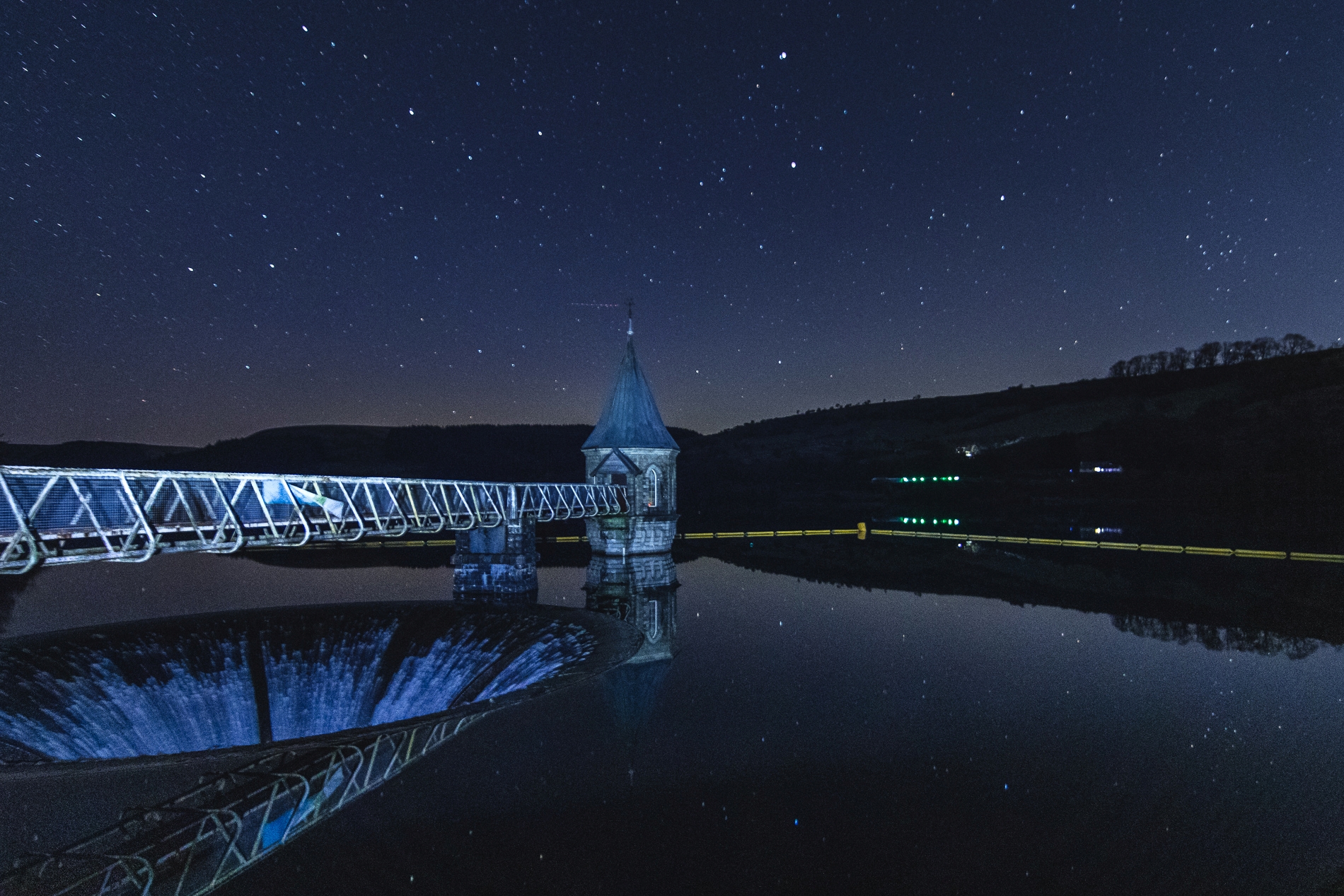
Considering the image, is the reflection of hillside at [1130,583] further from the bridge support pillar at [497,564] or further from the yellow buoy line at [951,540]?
the bridge support pillar at [497,564]

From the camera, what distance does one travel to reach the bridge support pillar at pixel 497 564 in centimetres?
3706

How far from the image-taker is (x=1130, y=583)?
41.3 metres

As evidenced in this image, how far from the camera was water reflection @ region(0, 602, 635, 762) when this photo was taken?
64.5ft

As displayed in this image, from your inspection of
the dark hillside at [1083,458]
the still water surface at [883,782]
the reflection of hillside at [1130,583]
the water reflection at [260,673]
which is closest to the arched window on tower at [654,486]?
the reflection of hillside at [1130,583]

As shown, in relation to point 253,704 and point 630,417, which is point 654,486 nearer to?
point 630,417

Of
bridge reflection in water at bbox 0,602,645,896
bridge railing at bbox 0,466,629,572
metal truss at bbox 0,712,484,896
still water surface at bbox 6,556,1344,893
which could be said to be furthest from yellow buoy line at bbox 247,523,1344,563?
metal truss at bbox 0,712,484,896

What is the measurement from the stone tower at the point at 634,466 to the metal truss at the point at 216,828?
2926cm

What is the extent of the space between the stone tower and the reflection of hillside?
10742 millimetres

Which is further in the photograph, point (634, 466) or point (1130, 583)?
point (634, 466)

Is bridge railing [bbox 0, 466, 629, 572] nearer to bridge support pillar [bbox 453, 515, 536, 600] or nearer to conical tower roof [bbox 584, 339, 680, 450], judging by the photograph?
bridge support pillar [bbox 453, 515, 536, 600]

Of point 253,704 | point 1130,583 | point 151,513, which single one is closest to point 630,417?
point 253,704

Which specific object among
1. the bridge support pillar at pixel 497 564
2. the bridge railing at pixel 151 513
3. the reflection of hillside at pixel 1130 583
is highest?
the bridge railing at pixel 151 513

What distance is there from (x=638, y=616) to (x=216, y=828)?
78.9 ft

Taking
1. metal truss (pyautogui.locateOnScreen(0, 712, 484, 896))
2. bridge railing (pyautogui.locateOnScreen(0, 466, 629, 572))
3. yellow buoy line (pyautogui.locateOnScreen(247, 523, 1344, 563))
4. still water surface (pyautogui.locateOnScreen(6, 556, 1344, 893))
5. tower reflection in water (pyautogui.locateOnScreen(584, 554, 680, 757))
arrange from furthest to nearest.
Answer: yellow buoy line (pyautogui.locateOnScreen(247, 523, 1344, 563)), tower reflection in water (pyautogui.locateOnScreen(584, 554, 680, 757)), bridge railing (pyautogui.locateOnScreen(0, 466, 629, 572)), still water surface (pyautogui.locateOnScreen(6, 556, 1344, 893)), metal truss (pyautogui.locateOnScreen(0, 712, 484, 896))
